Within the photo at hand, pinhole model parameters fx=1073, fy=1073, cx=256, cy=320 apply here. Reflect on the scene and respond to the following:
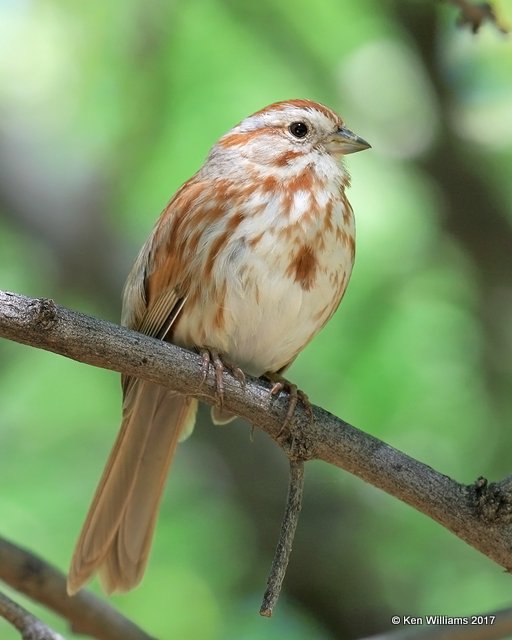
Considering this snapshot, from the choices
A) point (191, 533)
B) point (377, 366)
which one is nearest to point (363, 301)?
point (377, 366)

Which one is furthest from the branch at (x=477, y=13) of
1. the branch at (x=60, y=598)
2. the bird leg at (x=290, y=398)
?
the branch at (x=60, y=598)

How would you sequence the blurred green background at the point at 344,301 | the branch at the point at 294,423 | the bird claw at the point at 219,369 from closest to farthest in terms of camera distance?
the branch at the point at 294,423, the bird claw at the point at 219,369, the blurred green background at the point at 344,301

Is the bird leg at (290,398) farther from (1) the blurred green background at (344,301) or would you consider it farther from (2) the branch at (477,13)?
(1) the blurred green background at (344,301)

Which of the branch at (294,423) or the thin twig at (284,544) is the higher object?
the branch at (294,423)

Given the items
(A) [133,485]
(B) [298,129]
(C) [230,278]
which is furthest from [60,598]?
(B) [298,129]

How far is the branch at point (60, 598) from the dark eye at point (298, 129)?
1.91m

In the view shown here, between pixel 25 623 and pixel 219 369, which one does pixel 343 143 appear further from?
pixel 25 623

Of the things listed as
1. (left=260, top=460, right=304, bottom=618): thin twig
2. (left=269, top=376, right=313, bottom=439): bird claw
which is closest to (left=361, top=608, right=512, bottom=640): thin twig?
(left=260, top=460, right=304, bottom=618): thin twig

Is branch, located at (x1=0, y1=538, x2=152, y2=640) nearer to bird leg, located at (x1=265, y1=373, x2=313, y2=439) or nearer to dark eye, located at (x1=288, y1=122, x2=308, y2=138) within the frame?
bird leg, located at (x1=265, y1=373, x2=313, y2=439)

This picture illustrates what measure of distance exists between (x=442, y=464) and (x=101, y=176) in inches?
97.8

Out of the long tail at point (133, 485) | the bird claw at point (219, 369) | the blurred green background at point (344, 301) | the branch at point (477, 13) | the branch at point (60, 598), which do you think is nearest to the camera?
the bird claw at point (219, 369)

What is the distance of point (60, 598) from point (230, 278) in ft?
4.37

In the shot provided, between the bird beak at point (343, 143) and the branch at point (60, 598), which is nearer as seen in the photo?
the branch at point (60, 598)

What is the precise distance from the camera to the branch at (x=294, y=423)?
113 inches
